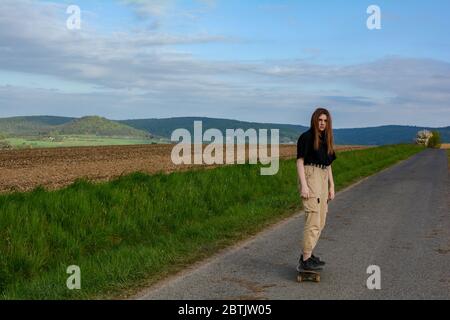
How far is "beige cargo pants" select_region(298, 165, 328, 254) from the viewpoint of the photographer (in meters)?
6.88

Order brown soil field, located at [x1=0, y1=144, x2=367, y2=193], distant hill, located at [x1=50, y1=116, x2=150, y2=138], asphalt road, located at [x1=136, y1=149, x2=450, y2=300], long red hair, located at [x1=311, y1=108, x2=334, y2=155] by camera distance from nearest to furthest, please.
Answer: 1. asphalt road, located at [x1=136, y1=149, x2=450, y2=300]
2. long red hair, located at [x1=311, y1=108, x2=334, y2=155]
3. brown soil field, located at [x1=0, y1=144, x2=367, y2=193]
4. distant hill, located at [x1=50, y1=116, x2=150, y2=138]

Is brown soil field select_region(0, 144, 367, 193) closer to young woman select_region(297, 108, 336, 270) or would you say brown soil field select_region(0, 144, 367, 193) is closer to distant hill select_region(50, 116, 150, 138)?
young woman select_region(297, 108, 336, 270)

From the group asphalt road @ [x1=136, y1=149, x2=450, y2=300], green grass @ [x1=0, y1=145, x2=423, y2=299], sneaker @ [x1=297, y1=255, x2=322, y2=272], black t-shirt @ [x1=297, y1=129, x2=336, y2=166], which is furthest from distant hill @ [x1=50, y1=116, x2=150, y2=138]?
sneaker @ [x1=297, y1=255, x2=322, y2=272]

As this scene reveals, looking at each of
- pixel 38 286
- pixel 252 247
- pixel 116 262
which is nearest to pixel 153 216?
pixel 252 247

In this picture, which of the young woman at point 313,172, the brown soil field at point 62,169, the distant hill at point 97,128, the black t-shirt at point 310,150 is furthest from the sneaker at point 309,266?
the distant hill at point 97,128

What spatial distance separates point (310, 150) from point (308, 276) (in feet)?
5.38

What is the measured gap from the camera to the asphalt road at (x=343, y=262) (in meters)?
6.28

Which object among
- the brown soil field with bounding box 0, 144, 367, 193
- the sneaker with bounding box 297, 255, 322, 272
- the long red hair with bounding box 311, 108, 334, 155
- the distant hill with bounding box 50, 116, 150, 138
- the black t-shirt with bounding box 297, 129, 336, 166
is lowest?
the sneaker with bounding box 297, 255, 322, 272

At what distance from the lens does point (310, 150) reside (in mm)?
6887

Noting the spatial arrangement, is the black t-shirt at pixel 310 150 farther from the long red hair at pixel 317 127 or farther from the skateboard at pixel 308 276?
the skateboard at pixel 308 276

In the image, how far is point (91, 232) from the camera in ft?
30.8

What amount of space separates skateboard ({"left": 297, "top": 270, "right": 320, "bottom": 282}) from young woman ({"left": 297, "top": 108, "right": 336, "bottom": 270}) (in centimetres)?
5

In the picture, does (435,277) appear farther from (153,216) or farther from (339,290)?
(153,216)

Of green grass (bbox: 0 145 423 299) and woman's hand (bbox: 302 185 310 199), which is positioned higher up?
woman's hand (bbox: 302 185 310 199)
